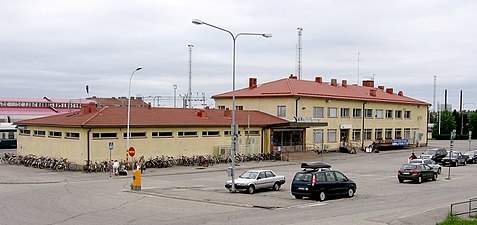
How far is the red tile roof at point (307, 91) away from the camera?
206 feet

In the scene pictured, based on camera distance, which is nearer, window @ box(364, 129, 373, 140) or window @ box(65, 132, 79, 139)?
window @ box(65, 132, 79, 139)

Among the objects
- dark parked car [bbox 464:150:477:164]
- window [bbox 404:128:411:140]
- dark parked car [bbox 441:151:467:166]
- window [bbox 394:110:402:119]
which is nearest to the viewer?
dark parked car [bbox 441:151:467:166]

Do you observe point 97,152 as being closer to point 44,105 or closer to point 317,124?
point 317,124

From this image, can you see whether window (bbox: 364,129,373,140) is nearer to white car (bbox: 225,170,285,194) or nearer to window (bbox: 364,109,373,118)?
window (bbox: 364,109,373,118)

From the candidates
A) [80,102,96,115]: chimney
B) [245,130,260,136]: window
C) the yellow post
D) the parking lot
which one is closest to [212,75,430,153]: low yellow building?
[245,130,260,136]: window

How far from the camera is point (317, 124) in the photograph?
57812 millimetres

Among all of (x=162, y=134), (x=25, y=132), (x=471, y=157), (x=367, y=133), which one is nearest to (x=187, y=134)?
(x=162, y=134)

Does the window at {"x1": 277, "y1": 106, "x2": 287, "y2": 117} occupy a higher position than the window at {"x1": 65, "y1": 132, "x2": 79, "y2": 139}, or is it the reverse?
the window at {"x1": 277, "y1": 106, "x2": 287, "y2": 117}

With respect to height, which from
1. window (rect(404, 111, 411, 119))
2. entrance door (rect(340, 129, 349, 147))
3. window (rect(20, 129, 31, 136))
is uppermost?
window (rect(404, 111, 411, 119))

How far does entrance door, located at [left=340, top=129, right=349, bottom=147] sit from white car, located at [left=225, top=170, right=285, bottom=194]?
37521 millimetres

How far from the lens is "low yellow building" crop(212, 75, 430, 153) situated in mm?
61281

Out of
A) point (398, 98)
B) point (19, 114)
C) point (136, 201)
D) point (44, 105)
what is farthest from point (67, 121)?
point (44, 105)

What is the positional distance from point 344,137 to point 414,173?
111ft

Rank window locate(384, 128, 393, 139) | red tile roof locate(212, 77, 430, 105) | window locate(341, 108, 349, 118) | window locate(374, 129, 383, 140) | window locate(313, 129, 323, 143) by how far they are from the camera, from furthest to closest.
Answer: window locate(384, 128, 393, 139) → window locate(374, 129, 383, 140) → window locate(341, 108, 349, 118) → window locate(313, 129, 323, 143) → red tile roof locate(212, 77, 430, 105)
